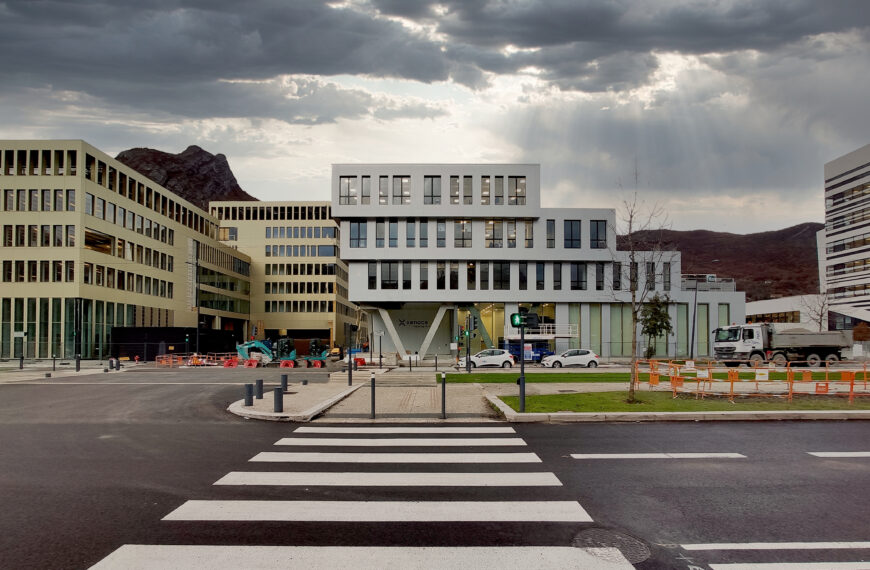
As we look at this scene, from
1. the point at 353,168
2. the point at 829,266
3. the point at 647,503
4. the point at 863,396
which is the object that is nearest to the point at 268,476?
the point at 647,503

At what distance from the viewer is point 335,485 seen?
765 centimetres

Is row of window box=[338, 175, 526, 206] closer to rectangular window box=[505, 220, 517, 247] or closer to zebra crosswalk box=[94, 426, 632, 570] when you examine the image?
rectangular window box=[505, 220, 517, 247]

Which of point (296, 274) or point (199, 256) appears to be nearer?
point (199, 256)

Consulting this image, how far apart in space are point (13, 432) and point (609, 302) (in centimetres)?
5029

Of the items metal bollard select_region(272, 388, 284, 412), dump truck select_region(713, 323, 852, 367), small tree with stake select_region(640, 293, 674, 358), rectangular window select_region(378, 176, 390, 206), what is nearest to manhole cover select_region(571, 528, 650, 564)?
metal bollard select_region(272, 388, 284, 412)

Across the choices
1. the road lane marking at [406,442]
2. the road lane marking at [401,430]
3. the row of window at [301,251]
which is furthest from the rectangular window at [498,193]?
the road lane marking at [406,442]

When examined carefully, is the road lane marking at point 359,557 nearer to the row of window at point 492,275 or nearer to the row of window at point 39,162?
the row of window at point 492,275

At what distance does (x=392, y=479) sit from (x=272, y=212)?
292ft

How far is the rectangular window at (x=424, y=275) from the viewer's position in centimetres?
5412

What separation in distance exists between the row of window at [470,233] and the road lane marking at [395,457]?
44.9 metres

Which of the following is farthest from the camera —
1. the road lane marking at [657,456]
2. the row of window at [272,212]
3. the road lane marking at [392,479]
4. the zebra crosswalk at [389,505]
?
the row of window at [272,212]

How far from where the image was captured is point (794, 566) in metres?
4.97

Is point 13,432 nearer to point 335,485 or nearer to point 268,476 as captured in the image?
point 268,476

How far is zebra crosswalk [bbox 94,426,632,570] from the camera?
16.9 ft
